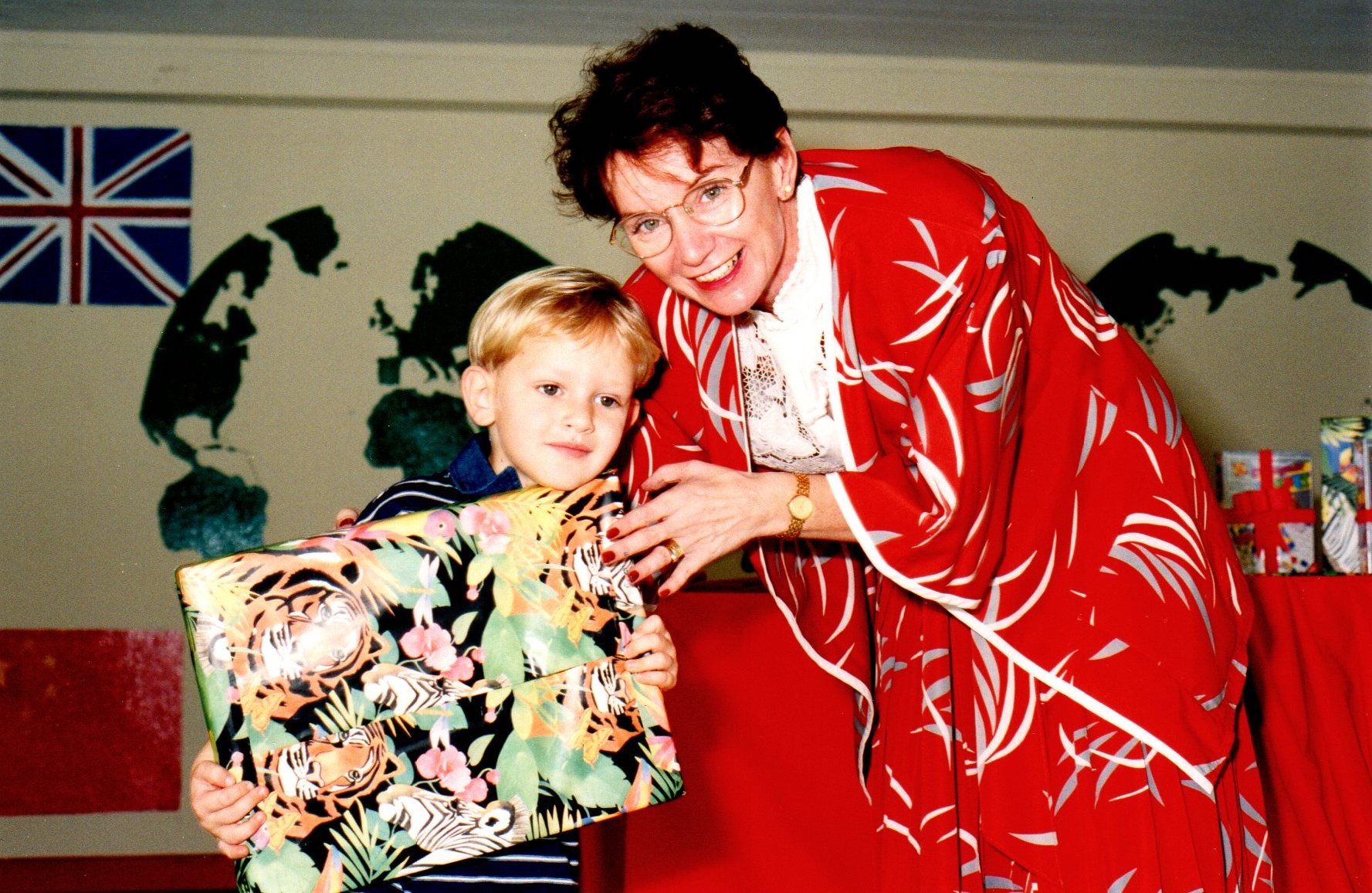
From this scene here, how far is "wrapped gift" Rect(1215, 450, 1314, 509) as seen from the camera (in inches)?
92.7

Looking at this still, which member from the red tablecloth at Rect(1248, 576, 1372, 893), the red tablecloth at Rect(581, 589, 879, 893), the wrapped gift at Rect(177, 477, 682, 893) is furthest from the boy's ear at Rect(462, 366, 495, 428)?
the red tablecloth at Rect(1248, 576, 1372, 893)

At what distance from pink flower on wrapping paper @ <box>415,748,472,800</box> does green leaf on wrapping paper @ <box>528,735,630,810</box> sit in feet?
0.23

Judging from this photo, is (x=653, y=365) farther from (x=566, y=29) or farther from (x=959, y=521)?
(x=566, y=29)

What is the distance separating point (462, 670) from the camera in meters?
1.16

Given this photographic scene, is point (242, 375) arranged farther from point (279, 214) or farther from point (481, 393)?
point (481, 393)

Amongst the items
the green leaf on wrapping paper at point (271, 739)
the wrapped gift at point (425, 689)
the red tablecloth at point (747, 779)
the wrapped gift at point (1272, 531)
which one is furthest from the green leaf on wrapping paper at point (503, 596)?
the wrapped gift at point (1272, 531)

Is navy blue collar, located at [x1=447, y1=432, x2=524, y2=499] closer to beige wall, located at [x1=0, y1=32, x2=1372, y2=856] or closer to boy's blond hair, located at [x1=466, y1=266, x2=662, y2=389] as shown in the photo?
boy's blond hair, located at [x1=466, y1=266, x2=662, y2=389]

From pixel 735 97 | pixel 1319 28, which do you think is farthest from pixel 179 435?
pixel 1319 28

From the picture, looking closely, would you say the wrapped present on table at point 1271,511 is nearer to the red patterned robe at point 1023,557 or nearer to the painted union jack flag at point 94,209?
the red patterned robe at point 1023,557

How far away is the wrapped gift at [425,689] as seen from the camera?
110 centimetres

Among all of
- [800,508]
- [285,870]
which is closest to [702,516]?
[800,508]

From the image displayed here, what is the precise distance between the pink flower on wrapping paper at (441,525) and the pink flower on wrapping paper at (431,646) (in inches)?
3.8

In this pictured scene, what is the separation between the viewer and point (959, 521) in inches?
49.9

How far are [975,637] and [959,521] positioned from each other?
221 millimetres
